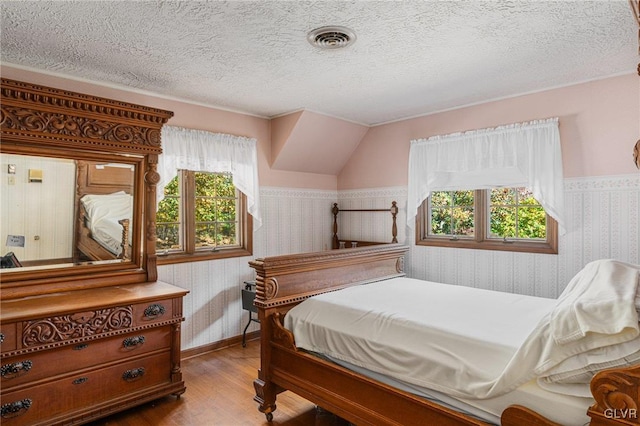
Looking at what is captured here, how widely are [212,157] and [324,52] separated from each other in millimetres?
1603

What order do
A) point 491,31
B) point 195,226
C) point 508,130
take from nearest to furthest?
point 491,31 < point 508,130 < point 195,226

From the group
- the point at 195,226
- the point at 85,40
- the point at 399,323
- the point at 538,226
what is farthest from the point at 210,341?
the point at 538,226

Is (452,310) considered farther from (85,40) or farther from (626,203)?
(85,40)

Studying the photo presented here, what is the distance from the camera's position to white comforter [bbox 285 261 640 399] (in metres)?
1.35

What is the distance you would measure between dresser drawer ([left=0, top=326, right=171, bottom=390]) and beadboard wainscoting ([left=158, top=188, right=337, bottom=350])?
81cm

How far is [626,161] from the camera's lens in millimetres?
2732

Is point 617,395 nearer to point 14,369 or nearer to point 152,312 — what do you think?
point 152,312

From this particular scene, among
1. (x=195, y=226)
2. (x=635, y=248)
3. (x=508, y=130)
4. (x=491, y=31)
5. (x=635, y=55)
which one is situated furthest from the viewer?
(x=195, y=226)

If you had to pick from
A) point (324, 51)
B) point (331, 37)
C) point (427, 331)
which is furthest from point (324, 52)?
point (427, 331)

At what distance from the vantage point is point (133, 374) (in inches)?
97.2

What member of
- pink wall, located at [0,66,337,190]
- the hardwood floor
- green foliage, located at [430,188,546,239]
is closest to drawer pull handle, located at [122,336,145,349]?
the hardwood floor

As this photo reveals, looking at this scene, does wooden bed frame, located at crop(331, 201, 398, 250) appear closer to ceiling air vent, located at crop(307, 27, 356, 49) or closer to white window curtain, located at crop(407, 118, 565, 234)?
white window curtain, located at crop(407, 118, 565, 234)

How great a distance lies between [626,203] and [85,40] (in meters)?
3.73

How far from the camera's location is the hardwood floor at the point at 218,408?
7.77 ft
